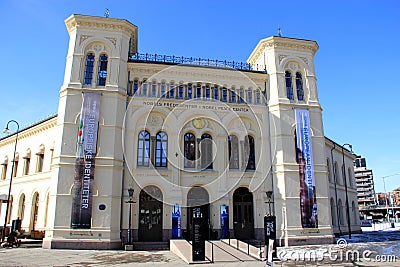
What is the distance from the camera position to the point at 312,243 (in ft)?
76.1

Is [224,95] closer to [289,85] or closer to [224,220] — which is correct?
[289,85]

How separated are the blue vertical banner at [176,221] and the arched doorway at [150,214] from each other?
948mm

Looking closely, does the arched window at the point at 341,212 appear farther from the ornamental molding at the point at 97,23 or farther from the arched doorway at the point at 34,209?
the arched doorway at the point at 34,209

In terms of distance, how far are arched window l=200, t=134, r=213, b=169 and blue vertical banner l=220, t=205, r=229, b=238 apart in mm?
3216

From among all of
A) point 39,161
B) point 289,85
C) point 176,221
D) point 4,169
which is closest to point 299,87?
point 289,85

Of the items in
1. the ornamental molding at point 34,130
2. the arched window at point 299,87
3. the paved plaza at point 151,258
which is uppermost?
the arched window at point 299,87

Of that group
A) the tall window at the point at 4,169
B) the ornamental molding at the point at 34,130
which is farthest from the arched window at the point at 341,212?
the tall window at the point at 4,169

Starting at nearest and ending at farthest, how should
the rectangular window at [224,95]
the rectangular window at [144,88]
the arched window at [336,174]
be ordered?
the rectangular window at [144,88], the rectangular window at [224,95], the arched window at [336,174]

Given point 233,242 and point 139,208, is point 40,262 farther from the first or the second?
point 233,242

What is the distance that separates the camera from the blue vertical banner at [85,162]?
20.9 meters

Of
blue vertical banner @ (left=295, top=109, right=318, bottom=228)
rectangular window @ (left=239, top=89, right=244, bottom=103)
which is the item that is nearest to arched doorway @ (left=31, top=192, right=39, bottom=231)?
rectangular window @ (left=239, top=89, right=244, bottom=103)

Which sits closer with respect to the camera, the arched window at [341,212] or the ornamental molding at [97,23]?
the ornamental molding at [97,23]

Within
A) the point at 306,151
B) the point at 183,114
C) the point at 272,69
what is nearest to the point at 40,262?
the point at 183,114

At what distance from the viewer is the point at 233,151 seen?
1001 inches
